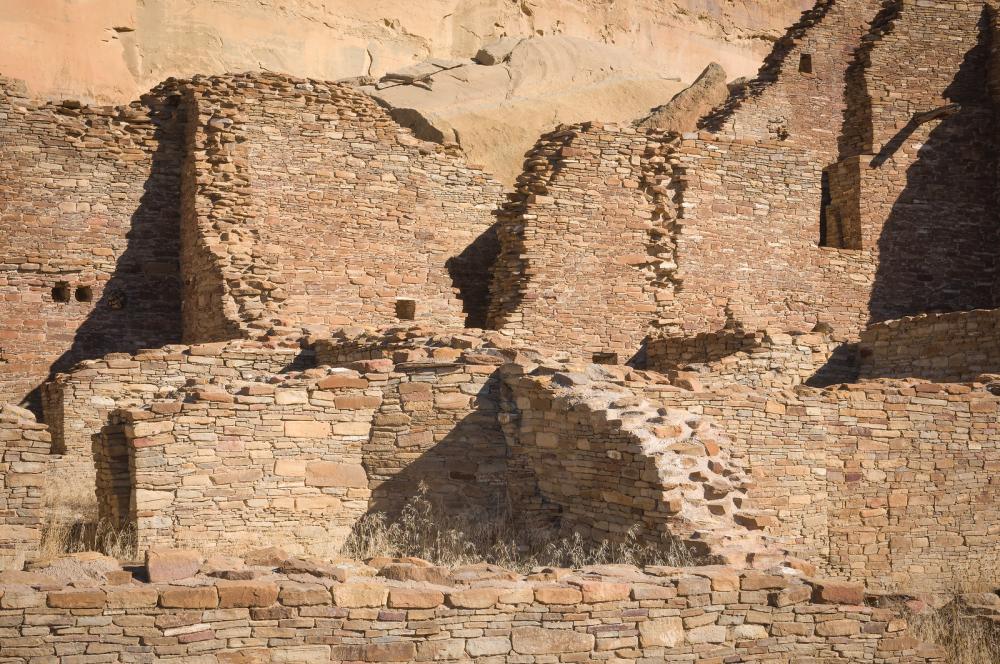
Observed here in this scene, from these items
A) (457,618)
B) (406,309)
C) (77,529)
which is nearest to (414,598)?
(457,618)

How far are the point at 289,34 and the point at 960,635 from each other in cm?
2326

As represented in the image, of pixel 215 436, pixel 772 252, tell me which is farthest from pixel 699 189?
pixel 215 436

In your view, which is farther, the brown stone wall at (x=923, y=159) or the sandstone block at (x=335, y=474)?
the brown stone wall at (x=923, y=159)

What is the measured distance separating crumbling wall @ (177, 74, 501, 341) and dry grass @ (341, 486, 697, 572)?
6100 mm

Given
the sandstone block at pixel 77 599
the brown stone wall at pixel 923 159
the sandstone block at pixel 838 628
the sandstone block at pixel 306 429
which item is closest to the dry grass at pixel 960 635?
the sandstone block at pixel 838 628

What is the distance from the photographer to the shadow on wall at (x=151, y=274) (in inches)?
658

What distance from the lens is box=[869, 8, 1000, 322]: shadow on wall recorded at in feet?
64.0

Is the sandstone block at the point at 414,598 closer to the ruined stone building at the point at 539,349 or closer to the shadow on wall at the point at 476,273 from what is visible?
the ruined stone building at the point at 539,349

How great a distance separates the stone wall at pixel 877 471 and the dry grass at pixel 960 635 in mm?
1522

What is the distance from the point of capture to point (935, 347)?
14750 mm

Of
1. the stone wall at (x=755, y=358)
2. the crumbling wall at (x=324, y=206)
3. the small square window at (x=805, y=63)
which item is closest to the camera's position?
the stone wall at (x=755, y=358)

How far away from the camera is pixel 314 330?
551 inches

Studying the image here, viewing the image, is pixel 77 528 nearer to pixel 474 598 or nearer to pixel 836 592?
pixel 474 598

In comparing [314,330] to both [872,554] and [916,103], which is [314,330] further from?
[916,103]
